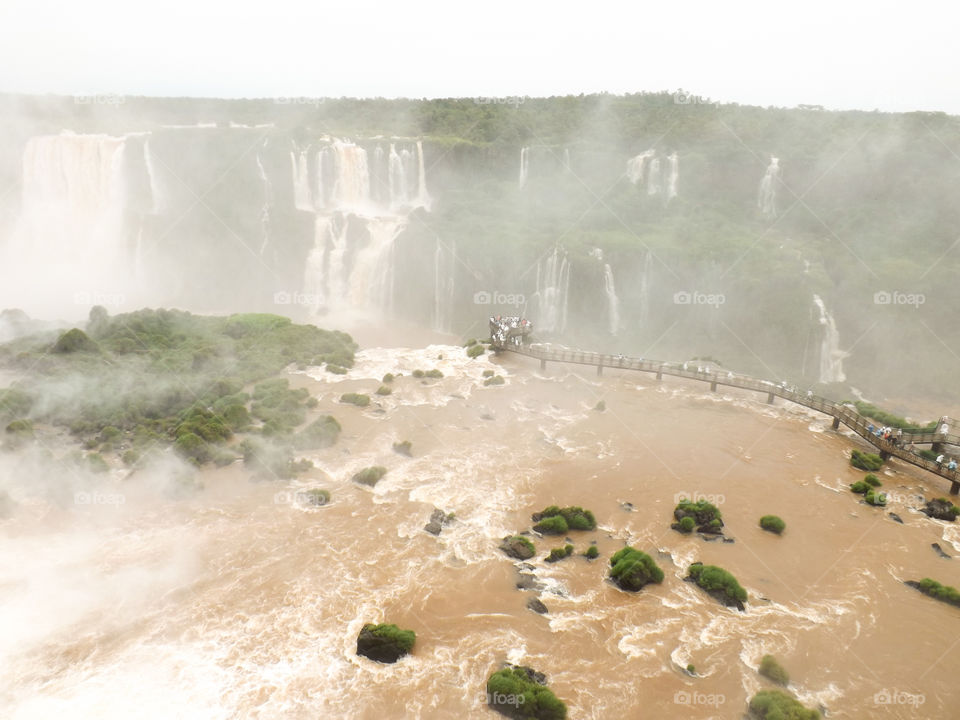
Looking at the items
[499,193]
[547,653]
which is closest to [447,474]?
[547,653]

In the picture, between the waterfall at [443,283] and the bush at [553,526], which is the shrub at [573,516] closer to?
the bush at [553,526]

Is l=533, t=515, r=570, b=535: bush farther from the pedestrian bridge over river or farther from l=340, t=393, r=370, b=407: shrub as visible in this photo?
the pedestrian bridge over river

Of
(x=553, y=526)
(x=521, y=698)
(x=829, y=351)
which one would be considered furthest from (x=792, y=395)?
(x=521, y=698)

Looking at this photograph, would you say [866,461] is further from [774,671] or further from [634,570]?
[774,671]

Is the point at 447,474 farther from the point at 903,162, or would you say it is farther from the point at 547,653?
the point at 903,162

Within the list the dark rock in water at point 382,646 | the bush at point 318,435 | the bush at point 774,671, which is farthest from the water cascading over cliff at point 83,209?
the bush at point 774,671
